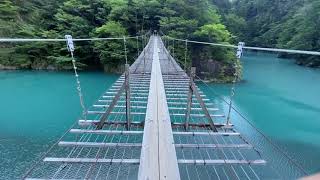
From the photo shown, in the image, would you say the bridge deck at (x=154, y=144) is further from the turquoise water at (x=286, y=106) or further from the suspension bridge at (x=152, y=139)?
the turquoise water at (x=286, y=106)

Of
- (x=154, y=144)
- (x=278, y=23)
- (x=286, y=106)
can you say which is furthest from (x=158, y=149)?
(x=278, y=23)

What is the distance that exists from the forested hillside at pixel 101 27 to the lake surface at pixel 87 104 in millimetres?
794

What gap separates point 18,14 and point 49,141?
32.4ft

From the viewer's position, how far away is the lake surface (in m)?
5.36

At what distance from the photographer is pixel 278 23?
22438 mm

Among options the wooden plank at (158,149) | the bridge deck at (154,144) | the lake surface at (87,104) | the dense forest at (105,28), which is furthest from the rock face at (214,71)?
the wooden plank at (158,149)

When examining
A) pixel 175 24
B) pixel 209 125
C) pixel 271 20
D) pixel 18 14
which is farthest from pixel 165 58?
pixel 271 20

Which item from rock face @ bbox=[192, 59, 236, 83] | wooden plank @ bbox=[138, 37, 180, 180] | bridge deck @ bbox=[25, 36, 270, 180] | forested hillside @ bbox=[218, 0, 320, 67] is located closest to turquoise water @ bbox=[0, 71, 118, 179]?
bridge deck @ bbox=[25, 36, 270, 180]

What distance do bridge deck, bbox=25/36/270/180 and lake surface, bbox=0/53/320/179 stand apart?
0.68 metres

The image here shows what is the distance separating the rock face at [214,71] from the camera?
458 inches

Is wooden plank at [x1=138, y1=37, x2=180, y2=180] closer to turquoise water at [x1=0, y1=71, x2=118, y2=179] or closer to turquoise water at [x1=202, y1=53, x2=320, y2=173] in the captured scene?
turquoise water at [x1=0, y1=71, x2=118, y2=179]

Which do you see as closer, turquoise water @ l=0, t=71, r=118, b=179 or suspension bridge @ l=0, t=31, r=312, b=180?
suspension bridge @ l=0, t=31, r=312, b=180

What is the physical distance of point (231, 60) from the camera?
1214cm

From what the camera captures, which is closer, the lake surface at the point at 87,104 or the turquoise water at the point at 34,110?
the turquoise water at the point at 34,110
